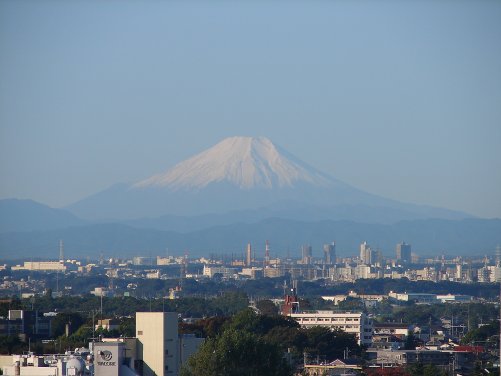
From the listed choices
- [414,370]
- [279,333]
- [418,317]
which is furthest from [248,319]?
[418,317]

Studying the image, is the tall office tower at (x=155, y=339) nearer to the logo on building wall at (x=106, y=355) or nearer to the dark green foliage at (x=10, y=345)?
the logo on building wall at (x=106, y=355)

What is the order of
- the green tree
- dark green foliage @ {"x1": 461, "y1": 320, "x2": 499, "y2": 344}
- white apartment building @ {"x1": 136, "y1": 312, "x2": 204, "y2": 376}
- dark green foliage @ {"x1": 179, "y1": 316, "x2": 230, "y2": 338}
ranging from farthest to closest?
dark green foliage @ {"x1": 461, "y1": 320, "x2": 499, "y2": 344}, dark green foliage @ {"x1": 179, "y1": 316, "x2": 230, "y2": 338}, white apartment building @ {"x1": 136, "y1": 312, "x2": 204, "y2": 376}, the green tree

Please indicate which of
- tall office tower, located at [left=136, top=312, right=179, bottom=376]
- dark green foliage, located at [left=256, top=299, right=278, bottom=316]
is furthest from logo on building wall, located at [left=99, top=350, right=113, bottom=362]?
dark green foliage, located at [left=256, top=299, right=278, bottom=316]

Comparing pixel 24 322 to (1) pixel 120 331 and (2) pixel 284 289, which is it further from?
(2) pixel 284 289

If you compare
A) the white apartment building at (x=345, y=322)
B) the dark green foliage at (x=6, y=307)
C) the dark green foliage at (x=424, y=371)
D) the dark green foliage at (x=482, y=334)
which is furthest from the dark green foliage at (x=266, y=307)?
the dark green foliage at (x=424, y=371)

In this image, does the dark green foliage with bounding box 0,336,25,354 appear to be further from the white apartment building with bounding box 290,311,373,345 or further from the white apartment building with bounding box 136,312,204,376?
the white apartment building with bounding box 290,311,373,345

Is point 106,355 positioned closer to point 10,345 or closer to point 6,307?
point 10,345
